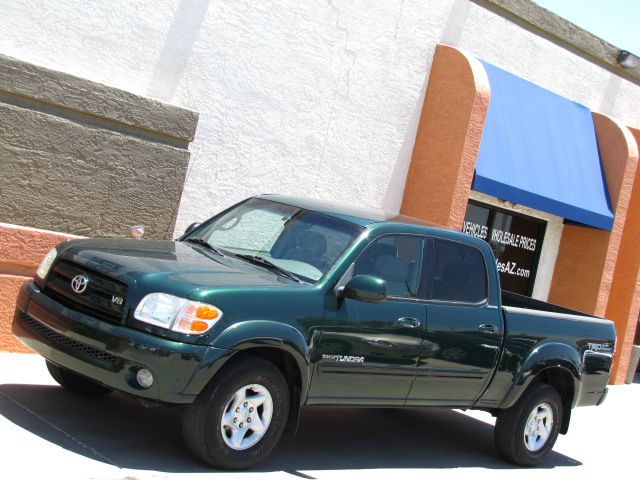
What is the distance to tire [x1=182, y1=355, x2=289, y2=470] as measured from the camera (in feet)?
19.4

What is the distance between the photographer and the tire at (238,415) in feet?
19.4

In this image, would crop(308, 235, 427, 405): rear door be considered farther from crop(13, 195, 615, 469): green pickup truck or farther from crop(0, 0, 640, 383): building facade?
crop(0, 0, 640, 383): building facade

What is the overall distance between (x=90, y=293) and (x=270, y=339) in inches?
47.4

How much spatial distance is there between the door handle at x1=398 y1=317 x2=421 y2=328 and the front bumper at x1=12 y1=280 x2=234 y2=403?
5.17ft

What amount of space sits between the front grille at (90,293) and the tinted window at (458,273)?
8.24ft

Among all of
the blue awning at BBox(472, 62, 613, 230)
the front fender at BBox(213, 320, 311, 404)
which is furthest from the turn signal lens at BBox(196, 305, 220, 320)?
the blue awning at BBox(472, 62, 613, 230)

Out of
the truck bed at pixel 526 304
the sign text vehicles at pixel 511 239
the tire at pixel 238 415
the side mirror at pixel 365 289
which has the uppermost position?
the sign text vehicles at pixel 511 239

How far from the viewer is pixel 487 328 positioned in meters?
7.64

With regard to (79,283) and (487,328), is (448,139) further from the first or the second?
(79,283)

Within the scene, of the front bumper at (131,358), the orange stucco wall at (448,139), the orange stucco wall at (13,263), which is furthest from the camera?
the orange stucco wall at (448,139)

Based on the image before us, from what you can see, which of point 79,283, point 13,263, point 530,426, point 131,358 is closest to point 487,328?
point 530,426

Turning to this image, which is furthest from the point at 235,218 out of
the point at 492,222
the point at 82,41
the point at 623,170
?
the point at 623,170

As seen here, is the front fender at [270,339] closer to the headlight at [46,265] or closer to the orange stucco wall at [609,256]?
the headlight at [46,265]

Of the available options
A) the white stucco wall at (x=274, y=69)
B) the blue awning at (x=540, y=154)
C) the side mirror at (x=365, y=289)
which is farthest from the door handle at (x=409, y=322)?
the blue awning at (x=540, y=154)
